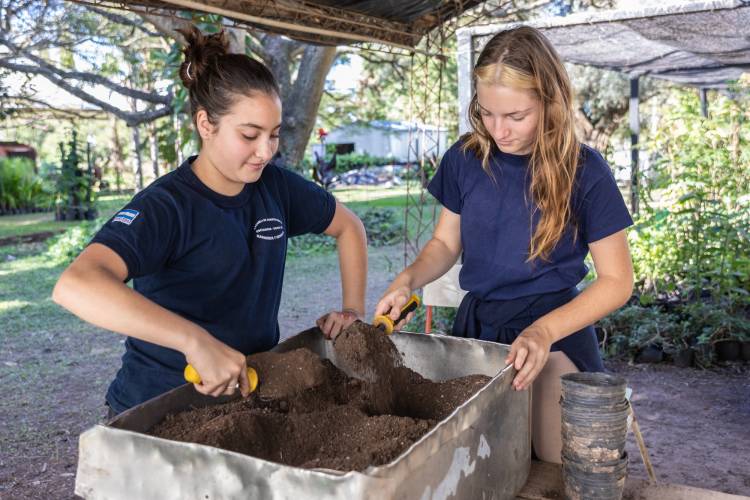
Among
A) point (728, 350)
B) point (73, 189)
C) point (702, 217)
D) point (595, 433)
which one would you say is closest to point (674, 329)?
point (728, 350)

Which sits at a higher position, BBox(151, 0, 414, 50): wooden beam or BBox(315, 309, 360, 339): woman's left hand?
BBox(151, 0, 414, 50): wooden beam

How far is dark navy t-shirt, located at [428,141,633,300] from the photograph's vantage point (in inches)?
68.2

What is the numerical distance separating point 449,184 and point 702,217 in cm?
379

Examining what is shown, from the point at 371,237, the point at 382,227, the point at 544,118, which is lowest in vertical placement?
the point at 371,237

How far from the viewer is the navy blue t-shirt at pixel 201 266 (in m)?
1.70

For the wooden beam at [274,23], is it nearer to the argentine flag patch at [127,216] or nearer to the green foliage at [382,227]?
the argentine flag patch at [127,216]

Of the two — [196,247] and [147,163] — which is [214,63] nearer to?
[196,247]

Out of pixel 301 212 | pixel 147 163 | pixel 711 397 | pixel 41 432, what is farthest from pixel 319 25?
pixel 147 163

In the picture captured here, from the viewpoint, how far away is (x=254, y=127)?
1.80 meters

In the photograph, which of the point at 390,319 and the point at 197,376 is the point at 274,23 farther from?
the point at 197,376

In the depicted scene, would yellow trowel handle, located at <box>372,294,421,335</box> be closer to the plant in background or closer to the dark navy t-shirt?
the dark navy t-shirt

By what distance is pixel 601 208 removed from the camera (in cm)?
171

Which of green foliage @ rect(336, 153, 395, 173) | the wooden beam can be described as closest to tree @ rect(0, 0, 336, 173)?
the wooden beam

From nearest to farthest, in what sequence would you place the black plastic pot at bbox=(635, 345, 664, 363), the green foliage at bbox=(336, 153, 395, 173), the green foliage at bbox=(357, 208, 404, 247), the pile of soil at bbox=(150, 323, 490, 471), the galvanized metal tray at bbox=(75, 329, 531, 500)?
the galvanized metal tray at bbox=(75, 329, 531, 500) < the pile of soil at bbox=(150, 323, 490, 471) < the black plastic pot at bbox=(635, 345, 664, 363) < the green foliage at bbox=(357, 208, 404, 247) < the green foliage at bbox=(336, 153, 395, 173)
